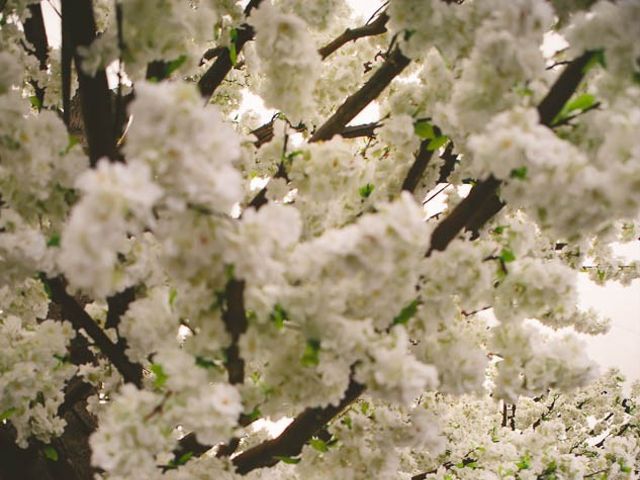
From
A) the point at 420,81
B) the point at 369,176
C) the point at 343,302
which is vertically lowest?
the point at 343,302

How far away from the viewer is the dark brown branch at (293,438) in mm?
2021

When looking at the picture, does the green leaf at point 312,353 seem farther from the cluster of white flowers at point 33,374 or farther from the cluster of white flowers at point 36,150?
the cluster of white flowers at point 33,374

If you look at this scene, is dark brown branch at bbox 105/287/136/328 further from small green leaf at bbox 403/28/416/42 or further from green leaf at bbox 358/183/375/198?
small green leaf at bbox 403/28/416/42

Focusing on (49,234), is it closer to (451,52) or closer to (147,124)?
(147,124)

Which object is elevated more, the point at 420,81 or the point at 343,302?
the point at 420,81

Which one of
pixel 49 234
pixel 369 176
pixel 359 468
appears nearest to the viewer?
pixel 49 234

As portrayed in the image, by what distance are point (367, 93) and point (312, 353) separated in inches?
54.4

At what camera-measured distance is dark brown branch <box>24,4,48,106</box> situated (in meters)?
2.74

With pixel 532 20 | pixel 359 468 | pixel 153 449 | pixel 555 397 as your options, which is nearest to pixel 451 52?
pixel 532 20

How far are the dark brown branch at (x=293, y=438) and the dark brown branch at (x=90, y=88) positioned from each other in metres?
1.33

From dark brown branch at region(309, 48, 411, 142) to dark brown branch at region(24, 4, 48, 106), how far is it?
1636 mm

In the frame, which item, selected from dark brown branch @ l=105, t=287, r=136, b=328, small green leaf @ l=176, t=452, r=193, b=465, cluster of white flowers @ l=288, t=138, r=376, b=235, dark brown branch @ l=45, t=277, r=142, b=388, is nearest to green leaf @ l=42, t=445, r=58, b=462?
dark brown branch @ l=45, t=277, r=142, b=388

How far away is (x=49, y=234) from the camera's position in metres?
1.88

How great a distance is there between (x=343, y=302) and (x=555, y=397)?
692 cm
